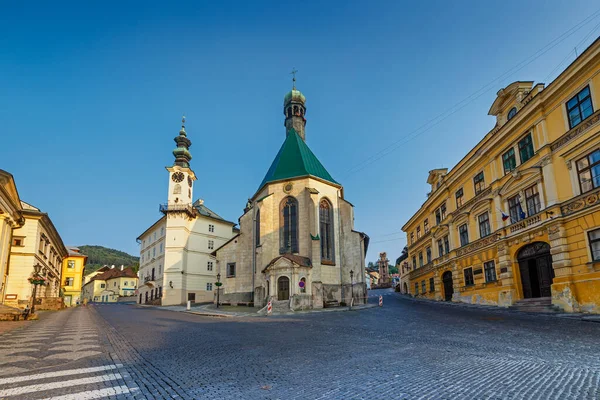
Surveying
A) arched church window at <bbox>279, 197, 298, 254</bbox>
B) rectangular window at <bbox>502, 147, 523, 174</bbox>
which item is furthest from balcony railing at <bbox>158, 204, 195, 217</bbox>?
rectangular window at <bbox>502, 147, 523, 174</bbox>

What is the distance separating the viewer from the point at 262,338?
1054 cm

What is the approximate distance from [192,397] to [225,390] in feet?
1.54

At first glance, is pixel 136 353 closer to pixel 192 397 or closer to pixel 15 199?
pixel 192 397

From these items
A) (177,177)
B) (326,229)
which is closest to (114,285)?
(177,177)

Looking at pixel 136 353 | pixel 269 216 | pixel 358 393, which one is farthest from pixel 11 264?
pixel 358 393

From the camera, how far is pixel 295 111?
45.2 m

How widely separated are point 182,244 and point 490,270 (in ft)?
118

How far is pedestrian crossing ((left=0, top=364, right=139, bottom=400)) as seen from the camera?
15.7 feet

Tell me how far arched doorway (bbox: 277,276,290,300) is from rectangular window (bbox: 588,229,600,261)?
66.2 feet

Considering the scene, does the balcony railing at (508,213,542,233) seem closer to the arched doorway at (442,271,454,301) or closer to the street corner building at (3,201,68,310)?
the arched doorway at (442,271,454,301)

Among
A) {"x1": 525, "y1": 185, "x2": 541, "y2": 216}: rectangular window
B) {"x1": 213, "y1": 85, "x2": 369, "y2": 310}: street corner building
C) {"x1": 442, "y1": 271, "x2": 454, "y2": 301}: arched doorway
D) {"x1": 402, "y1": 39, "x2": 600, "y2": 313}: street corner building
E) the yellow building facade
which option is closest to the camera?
{"x1": 402, "y1": 39, "x2": 600, "y2": 313}: street corner building

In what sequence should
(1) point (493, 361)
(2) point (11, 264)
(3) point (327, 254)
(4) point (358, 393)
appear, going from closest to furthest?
1. (4) point (358, 393)
2. (1) point (493, 361)
3. (2) point (11, 264)
4. (3) point (327, 254)

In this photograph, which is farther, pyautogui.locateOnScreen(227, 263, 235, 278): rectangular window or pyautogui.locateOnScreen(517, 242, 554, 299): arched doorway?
pyautogui.locateOnScreen(227, 263, 235, 278): rectangular window

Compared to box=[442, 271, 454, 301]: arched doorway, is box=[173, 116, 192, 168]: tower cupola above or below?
above
